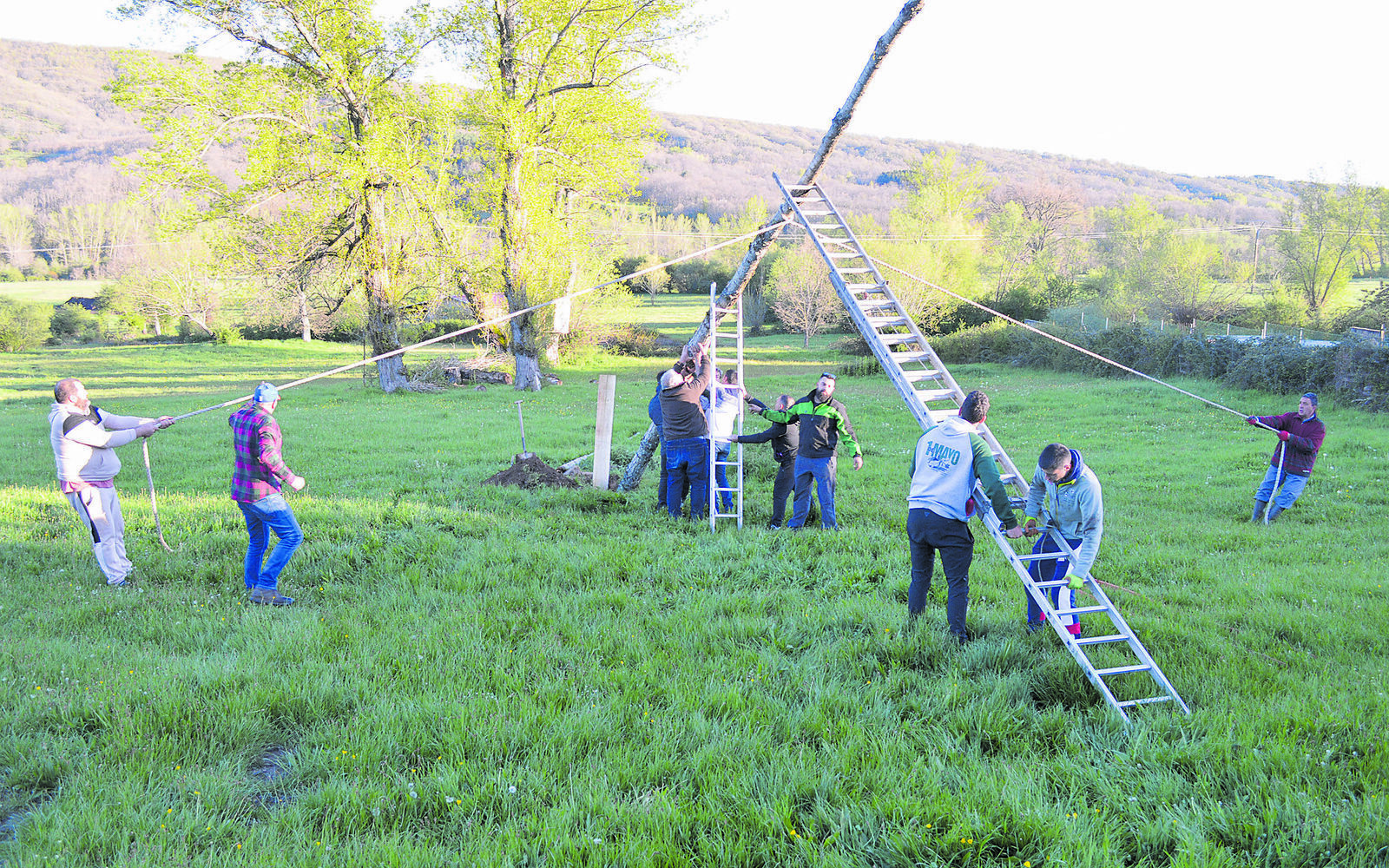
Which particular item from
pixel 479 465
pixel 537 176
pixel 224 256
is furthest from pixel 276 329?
pixel 479 465

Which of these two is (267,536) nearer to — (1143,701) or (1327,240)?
(1143,701)

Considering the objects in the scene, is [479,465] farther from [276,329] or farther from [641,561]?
[276,329]

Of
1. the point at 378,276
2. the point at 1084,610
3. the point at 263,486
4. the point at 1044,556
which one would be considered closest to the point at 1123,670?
the point at 1084,610

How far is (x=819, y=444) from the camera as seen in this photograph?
9.08 meters

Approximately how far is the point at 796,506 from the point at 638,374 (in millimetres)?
25695

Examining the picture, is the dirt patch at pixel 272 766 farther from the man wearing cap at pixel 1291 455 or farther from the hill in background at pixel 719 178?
the hill in background at pixel 719 178

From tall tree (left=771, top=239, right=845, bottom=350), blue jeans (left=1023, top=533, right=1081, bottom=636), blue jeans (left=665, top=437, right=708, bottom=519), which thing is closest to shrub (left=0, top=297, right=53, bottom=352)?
tall tree (left=771, top=239, right=845, bottom=350)

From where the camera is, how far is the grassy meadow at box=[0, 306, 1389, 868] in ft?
11.6

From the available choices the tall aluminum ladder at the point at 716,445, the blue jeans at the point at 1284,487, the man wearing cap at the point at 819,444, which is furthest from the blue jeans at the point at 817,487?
the blue jeans at the point at 1284,487

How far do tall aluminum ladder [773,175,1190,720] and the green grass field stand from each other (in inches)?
3036

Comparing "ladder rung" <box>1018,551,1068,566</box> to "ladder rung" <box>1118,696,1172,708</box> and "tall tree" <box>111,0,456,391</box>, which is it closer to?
Answer: "ladder rung" <box>1118,696,1172,708</box>

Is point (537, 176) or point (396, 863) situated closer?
point (396, 863)

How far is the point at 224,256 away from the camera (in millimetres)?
23734

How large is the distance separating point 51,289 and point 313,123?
74.6 m
